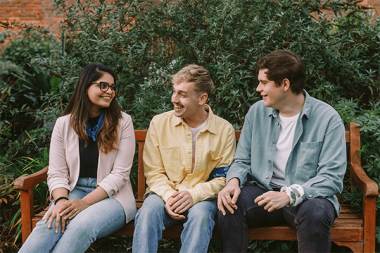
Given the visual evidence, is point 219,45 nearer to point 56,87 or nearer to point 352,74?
point 352,74

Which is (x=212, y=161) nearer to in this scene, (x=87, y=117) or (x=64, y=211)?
(x=87, y=117)

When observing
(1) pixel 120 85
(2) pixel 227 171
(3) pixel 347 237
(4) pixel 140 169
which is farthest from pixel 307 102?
(1) pixel 120 85

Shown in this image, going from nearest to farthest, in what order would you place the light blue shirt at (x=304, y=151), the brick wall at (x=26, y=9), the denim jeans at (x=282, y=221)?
1. the denim jeans at (x=282, y=221)
2. the light blue shirt at (x=304, y=151)
3. the brick wall at (x=26, y=9)

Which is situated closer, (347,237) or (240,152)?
(347,237)

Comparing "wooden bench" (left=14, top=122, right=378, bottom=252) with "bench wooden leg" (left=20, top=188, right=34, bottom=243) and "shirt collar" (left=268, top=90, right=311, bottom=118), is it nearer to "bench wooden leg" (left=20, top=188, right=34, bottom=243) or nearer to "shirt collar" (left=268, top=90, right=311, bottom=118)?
"bench wooden leg" (left=20, top=188, right=34, bottom=243)

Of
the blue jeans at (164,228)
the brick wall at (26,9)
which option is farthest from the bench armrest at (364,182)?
the brick wall at (26,9)

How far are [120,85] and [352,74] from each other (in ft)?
7.76

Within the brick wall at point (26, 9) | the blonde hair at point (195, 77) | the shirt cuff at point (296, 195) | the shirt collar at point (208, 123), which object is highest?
the brick wall at point (26, 9)

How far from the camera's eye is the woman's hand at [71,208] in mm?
2314

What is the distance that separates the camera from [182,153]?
8.91ft

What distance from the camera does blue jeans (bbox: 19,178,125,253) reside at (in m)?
2.18

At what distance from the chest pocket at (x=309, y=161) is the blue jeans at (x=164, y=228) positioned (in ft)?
2.38

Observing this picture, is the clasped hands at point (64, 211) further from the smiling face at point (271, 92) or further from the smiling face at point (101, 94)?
the smiling face at point (271, 92)

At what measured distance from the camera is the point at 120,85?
3.59 m
